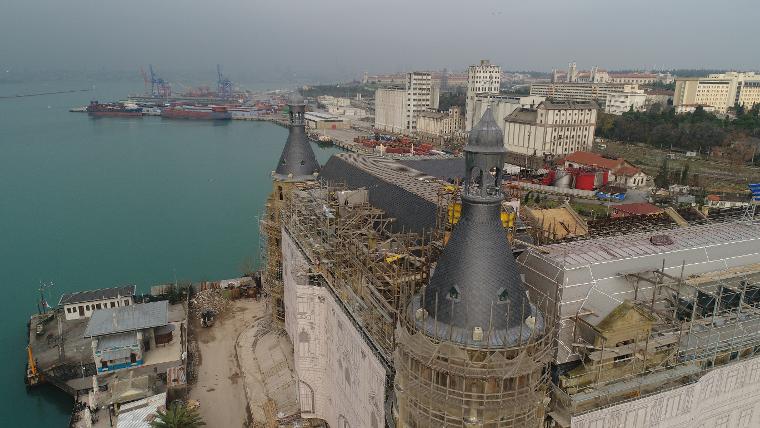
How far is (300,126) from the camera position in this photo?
36.7 meters

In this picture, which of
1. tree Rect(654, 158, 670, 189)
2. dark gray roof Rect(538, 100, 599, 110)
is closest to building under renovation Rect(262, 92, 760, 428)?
tree Rect(654, 158, 670, 189)

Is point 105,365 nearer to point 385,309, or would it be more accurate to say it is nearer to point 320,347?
point 320,347

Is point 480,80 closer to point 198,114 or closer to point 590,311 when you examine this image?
point 198,114

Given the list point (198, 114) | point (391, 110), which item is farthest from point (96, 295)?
point (198, 114)

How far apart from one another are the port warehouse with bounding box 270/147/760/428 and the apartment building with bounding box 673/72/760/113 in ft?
464

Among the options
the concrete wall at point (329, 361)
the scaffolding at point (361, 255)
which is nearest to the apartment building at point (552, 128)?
the scaffolding at point (361, 255)

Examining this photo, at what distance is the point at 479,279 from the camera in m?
13.6

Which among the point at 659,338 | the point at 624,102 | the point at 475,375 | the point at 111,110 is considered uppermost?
the point at 624,102

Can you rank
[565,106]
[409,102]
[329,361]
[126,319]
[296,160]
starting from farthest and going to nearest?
[409,102] < [565,106] < [296,160] < [126,319] < [329,361]

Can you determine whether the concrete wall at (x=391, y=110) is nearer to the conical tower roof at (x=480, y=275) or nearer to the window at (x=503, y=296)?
the conical tower roof at (x=480, y=275)

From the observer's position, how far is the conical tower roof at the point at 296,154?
3625cm

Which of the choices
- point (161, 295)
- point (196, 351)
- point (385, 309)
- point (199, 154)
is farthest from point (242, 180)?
point (385, 309)

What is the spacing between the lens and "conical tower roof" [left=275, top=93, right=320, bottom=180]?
36.2 meters

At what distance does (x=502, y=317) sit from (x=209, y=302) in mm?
31378
